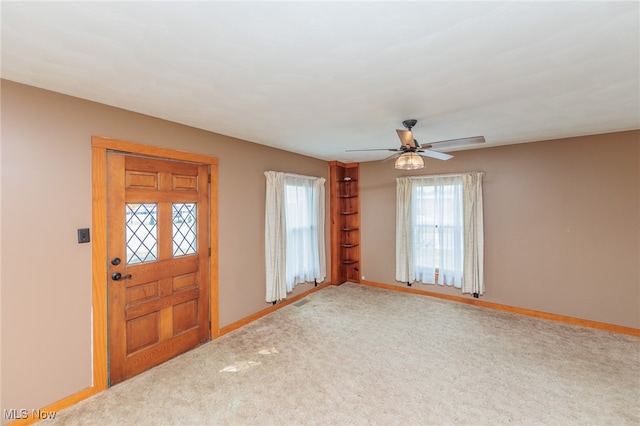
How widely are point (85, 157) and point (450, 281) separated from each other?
490 cm

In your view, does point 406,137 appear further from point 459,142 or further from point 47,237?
point 47,237

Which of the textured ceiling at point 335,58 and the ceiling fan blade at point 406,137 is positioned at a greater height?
the textured ceiling at point 335,58

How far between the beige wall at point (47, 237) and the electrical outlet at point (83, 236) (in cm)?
4

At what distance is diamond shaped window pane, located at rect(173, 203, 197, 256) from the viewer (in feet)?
9.84

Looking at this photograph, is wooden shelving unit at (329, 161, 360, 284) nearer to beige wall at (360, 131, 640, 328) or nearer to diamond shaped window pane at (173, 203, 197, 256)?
beige wall at (360, 131, 640, 328)

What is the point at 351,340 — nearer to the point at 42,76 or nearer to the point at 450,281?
the point at 450,281

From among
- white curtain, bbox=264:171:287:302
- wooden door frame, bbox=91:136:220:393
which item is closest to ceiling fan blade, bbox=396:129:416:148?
white curtain, bbox=264:171:287:302

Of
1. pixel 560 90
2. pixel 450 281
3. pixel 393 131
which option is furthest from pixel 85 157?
pixel 450 281

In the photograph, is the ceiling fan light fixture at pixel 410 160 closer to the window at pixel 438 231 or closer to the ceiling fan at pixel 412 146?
the ceiling fan at pixel 412 146

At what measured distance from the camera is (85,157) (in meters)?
2.33

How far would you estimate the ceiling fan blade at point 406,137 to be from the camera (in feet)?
8.44

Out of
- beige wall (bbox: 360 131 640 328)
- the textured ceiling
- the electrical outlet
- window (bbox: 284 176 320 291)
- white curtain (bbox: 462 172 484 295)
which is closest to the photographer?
the textured ceiling

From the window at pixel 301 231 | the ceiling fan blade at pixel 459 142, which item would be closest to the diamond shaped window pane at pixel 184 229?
the window at pixel 301 231

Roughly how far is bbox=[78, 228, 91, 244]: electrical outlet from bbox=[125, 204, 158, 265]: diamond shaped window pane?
1.02 feet
